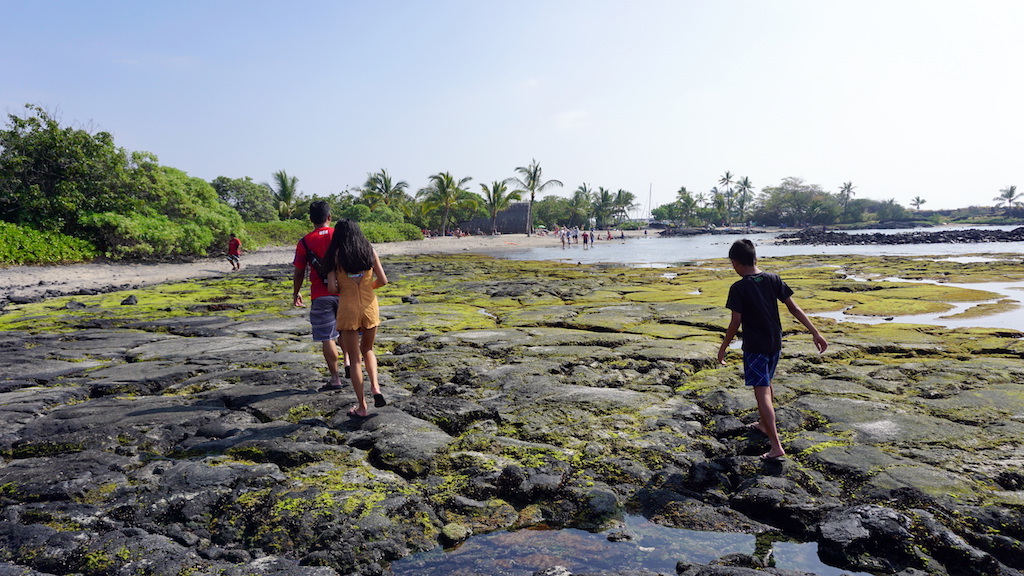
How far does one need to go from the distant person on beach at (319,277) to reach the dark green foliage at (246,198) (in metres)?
55.9

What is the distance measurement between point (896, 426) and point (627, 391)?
6.81ft

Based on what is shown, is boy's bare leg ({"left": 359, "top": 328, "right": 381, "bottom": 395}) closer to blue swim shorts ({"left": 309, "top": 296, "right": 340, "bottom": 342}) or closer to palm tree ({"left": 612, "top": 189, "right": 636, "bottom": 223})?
blue swim shorts ({"left": 309, "top": 296, "right": 340, "bottom": 342})

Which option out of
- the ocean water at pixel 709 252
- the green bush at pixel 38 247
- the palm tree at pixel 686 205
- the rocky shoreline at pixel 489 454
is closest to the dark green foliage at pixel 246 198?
the ocean water at pixel 709 252

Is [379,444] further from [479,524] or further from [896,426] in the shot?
[896,426]

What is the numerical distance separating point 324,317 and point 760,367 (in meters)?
3.58

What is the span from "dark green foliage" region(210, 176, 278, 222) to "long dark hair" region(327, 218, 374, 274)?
5653 centimetres

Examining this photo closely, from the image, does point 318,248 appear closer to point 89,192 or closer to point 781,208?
point 89,192

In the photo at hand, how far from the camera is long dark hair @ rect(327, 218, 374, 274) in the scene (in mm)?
4328

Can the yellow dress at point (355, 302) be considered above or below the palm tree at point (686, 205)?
below

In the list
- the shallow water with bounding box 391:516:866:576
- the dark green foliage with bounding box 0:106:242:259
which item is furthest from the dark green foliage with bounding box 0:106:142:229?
the shallow water with bounding box 391:516:866:576

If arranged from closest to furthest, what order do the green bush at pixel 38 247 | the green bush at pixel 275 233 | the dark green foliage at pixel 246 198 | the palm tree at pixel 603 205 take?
the green bush at pixel 38 247
the green bush at pixel 275 233
the dark green foliage at pixel 246 198
the palm tree at pixel 603 205

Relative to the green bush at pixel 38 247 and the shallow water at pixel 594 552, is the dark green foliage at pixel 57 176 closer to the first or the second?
the green bush at pixel 38 247

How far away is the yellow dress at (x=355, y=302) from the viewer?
171 inches

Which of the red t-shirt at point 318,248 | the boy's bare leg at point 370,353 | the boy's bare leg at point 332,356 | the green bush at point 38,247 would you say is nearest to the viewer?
the boy's bare leg at point 370,353
